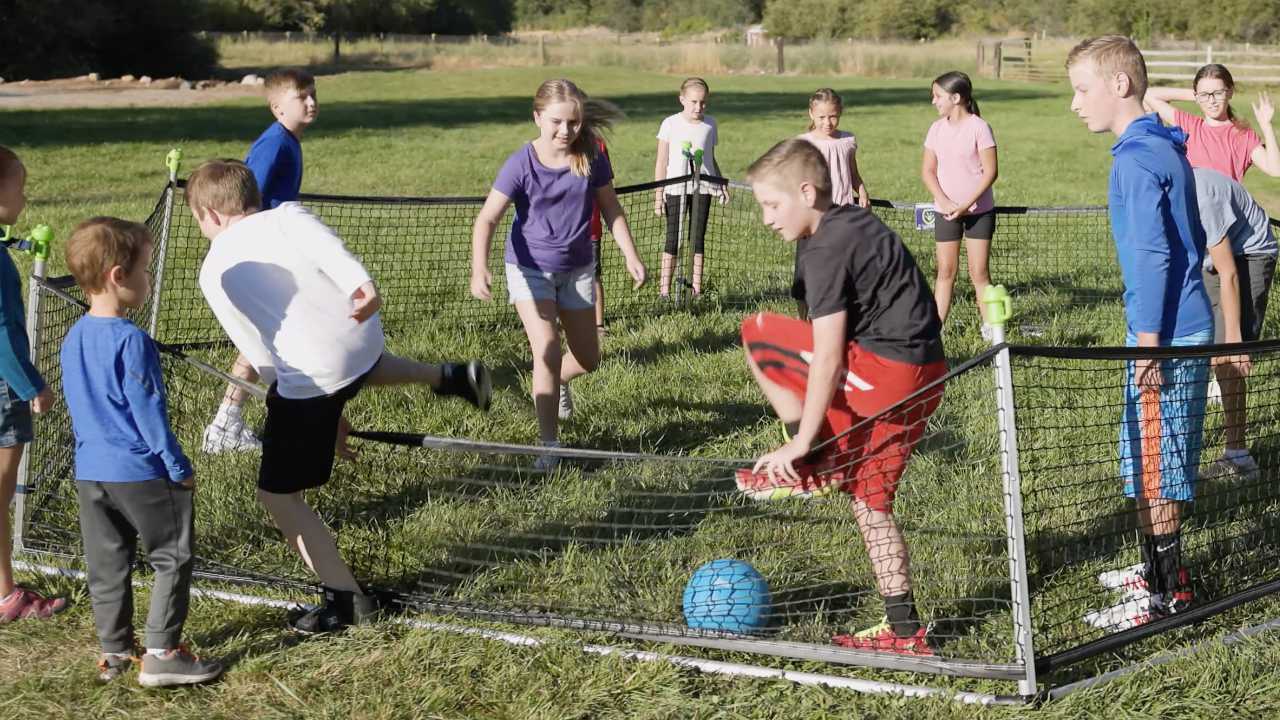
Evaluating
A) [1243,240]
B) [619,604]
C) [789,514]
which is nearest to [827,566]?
[789,514]

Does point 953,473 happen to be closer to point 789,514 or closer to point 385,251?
point 789,514

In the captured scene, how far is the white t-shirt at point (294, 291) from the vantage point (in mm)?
4176

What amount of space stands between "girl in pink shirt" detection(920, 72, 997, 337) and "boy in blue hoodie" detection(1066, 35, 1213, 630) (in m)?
3.59

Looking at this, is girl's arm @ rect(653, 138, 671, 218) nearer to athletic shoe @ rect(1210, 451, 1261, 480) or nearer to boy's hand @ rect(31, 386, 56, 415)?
athletic shoe @ rect(1210, 451, 1261, 480)

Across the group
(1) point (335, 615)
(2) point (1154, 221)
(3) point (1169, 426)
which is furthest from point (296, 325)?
(3) point (1169, 426)

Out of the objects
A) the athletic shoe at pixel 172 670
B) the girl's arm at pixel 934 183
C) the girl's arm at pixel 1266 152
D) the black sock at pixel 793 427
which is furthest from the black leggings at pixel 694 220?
the athletic shoe at pixel 172 670

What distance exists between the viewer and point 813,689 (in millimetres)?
3986

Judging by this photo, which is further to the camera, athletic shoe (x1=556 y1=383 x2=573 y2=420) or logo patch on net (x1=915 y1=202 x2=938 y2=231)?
logo patch on net (x1=915 y1=202 x2=938 y2=231)

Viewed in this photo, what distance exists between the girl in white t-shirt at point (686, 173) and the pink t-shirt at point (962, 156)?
201 centimetres

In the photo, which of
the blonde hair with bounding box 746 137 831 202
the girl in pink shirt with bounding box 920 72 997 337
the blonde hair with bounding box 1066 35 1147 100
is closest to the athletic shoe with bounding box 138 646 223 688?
the blonde hair with bounding box 746 137 831 202

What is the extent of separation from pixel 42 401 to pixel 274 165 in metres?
2.32

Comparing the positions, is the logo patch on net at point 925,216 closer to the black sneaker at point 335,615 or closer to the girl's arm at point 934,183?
the girl's arm at point 934,183

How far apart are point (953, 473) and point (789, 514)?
1008 millimetres

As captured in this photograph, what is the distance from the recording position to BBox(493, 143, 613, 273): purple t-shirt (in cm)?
582
